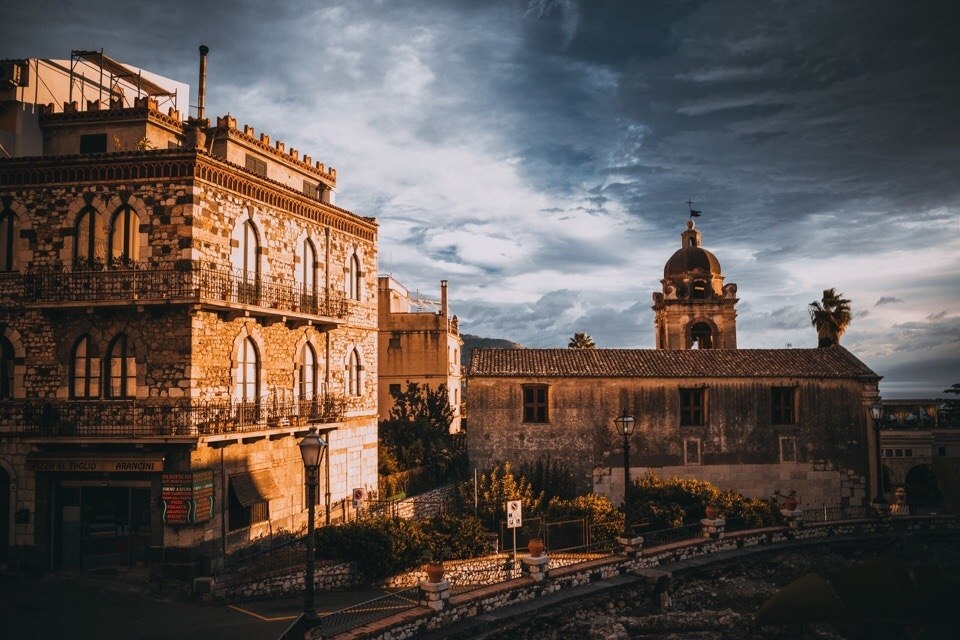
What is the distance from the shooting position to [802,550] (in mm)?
25219

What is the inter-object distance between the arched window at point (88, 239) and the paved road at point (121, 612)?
941cm

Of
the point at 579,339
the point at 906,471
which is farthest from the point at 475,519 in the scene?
the point at 579,339

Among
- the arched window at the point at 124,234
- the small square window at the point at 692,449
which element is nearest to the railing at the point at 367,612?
the arched window at the point at 124,234

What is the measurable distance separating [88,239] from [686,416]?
82.1ft

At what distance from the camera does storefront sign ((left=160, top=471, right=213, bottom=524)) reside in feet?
63.8

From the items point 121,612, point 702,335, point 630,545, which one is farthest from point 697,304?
point 121,612

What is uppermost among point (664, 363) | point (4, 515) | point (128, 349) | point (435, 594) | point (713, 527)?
point (128, 349)

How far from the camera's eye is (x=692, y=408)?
3159 cm

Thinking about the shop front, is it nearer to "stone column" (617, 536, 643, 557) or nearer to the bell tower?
"stone column" (617, 536, 643, 557)

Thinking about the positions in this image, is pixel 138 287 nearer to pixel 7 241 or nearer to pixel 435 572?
pixel 7 241

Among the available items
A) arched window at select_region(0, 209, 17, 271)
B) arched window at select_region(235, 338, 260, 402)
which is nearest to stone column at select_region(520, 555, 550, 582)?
arched window at select_region(235, 338, 260, 402)

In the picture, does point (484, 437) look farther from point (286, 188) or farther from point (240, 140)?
point (240, 140)

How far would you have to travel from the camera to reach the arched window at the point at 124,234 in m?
20.9

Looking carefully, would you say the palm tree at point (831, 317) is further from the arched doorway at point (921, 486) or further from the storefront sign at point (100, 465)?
the storefront sign at point (100, 465)
